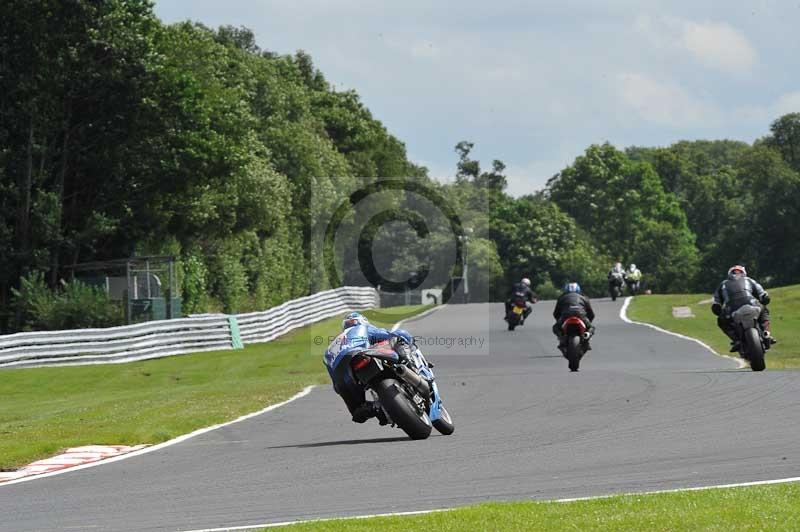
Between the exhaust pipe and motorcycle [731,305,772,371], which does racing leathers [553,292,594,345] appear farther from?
the exhaust pipe

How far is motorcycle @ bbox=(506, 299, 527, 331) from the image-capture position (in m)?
37.9

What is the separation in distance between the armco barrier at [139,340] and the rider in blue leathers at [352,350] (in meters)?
17.8

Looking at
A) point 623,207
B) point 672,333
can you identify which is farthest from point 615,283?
point 623,207

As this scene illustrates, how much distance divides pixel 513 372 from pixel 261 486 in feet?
44.4

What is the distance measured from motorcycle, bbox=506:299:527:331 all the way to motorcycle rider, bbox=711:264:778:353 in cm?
1658

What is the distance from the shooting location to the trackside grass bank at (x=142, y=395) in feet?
A: 50.4

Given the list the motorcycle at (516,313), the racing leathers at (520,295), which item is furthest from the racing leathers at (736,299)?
the motorcycle at (516,313)

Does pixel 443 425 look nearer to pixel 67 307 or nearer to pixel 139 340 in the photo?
pixel 139 340

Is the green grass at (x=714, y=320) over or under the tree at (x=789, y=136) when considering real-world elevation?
under

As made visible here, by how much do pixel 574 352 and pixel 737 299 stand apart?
350cm

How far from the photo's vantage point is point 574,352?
23328 millimetres

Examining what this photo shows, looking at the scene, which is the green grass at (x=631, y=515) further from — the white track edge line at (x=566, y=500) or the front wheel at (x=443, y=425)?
the front wheel at (x=443, y=425)

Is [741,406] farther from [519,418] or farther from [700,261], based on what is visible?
[700,261]

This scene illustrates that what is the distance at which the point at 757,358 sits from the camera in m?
20.2
